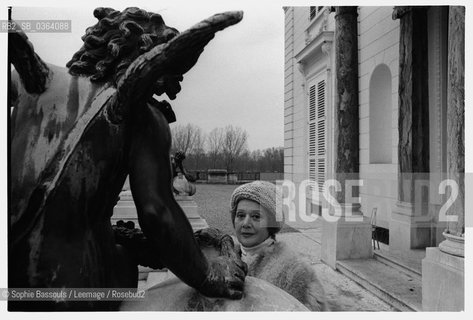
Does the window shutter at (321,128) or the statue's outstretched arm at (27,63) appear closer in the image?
the statue's outstretched arm at (27,63)

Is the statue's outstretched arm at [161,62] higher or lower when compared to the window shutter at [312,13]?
lower

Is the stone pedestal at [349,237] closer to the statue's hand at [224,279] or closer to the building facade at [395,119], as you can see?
the building facade at [395,119]

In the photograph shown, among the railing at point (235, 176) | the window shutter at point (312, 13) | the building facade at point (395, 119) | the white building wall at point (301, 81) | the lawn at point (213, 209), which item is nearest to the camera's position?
the railing at point (235, 176)

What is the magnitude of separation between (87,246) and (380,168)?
4.52m

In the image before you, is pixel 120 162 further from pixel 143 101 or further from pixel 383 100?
pixel 383 100

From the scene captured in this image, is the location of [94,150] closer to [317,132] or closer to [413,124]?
[413,124]

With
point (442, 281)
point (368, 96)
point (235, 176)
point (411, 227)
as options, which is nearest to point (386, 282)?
point (411, 227)

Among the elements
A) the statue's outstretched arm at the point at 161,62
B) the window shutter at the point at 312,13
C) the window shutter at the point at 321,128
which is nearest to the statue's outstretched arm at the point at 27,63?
the statue's outstretched arm at the point at 161,62

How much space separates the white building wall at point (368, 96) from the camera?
15.2 ft

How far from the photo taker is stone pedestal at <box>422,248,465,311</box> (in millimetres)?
2096

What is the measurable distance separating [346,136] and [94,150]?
379 centimetres

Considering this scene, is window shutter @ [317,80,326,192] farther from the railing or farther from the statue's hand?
the statue's hand

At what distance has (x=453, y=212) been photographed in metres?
2.30

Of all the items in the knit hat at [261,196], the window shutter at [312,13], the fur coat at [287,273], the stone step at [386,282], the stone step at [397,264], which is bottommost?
the stone step at [386,282]
